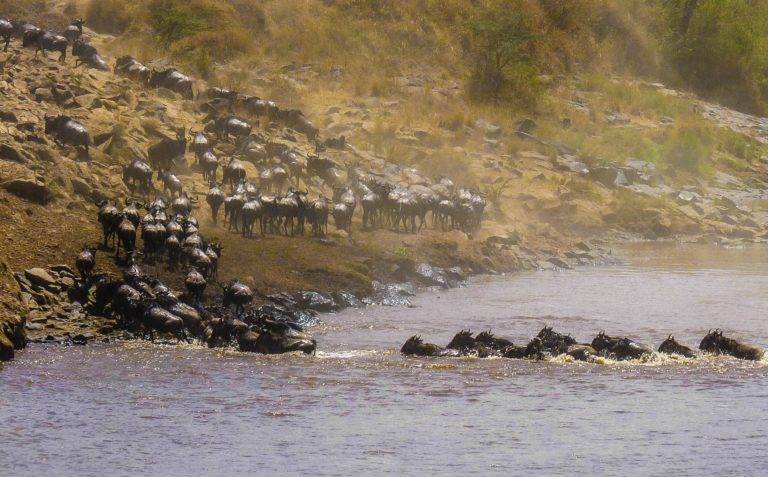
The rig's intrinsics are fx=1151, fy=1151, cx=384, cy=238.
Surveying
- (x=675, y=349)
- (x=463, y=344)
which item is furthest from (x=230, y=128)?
(x=675, y=349)

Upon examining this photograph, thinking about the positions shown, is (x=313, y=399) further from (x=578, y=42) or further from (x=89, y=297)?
(x=578, y=42)

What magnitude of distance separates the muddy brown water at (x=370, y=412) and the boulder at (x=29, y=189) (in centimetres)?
686

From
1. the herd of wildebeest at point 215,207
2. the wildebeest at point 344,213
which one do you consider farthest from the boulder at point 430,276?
the herd of wildebeest at point 215,207

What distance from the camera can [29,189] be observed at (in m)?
24.6

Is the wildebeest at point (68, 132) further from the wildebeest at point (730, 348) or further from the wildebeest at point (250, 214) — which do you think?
the wildebeest at point (730, 348)

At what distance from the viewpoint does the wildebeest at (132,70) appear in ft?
123

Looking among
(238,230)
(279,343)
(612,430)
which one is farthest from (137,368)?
(238,230)

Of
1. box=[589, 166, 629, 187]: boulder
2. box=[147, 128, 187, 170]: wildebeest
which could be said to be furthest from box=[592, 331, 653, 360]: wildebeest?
box=[589, 166, 629, 187]: boulder

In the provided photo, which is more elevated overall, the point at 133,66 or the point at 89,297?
the point at 133,66

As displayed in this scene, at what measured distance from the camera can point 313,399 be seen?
15.8m

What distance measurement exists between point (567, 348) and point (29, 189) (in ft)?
40.5

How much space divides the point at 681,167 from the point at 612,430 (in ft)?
112

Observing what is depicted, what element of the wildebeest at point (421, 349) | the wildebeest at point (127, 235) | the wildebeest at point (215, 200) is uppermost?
the wildebeest at point (215, 200)

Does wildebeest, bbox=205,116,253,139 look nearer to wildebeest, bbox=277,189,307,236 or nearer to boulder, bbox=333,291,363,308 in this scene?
wildebeest, bbox=277,189,307,236
